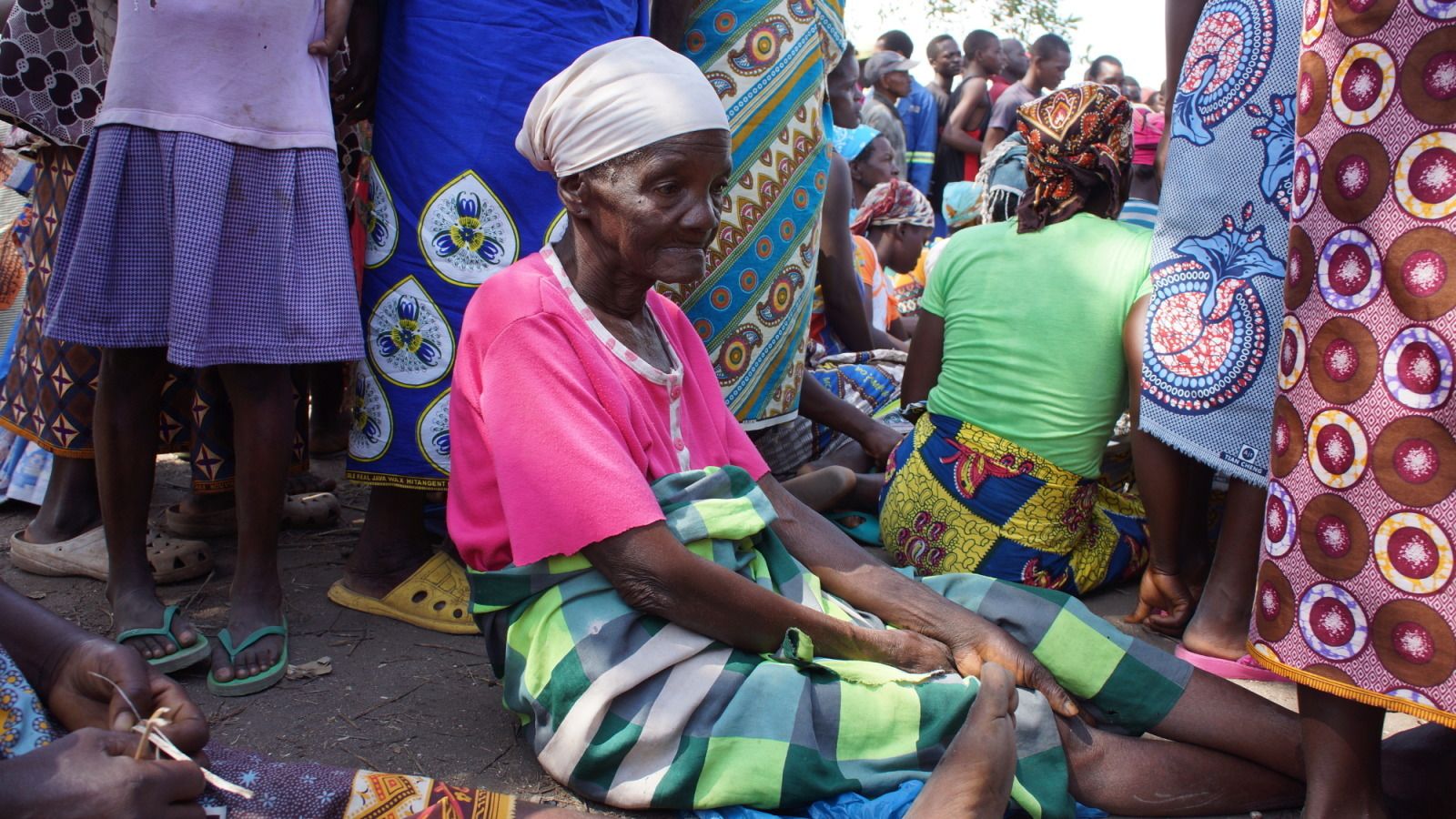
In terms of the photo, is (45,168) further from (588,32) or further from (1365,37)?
(1365,37)

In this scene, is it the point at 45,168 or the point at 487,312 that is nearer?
the point at 487,312

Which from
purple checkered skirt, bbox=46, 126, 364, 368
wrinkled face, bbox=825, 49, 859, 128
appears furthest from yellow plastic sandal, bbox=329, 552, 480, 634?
wrinkled face, bbox=825, 49, 859, 128

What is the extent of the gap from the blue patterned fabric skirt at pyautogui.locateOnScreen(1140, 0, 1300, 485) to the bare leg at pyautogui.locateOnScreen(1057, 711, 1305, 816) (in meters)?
0.88

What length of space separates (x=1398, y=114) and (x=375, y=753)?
2198 millimetres

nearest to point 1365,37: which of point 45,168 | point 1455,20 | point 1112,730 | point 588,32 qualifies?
point 1455,20

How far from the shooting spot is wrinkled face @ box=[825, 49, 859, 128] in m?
5.42

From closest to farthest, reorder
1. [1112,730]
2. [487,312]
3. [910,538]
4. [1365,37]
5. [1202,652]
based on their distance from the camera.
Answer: [1365,37]
[487,312]
[1112,730]
[1202,652]
[910,538]

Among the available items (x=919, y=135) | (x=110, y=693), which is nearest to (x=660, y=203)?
(x=110, y=693)

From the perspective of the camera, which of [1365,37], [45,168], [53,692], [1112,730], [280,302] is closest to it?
[53,692]

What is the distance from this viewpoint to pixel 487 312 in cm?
220

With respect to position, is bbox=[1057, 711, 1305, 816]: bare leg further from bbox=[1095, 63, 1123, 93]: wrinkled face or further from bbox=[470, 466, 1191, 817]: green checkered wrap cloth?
bbox=[1095, 63, 1123, 93]: wrinkled face

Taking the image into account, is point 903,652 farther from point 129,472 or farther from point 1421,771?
point 129,472

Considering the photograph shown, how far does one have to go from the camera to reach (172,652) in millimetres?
2668

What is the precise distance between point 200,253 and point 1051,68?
8.55 m
